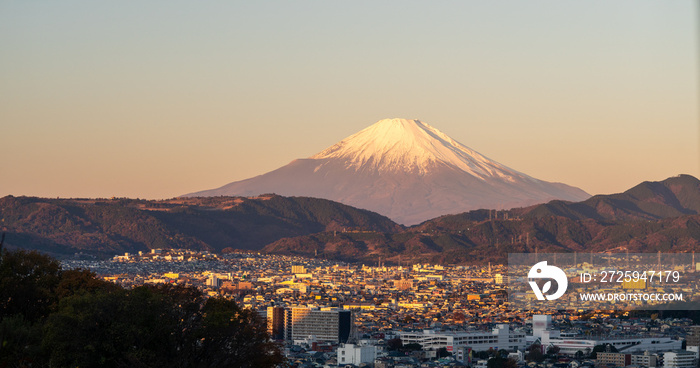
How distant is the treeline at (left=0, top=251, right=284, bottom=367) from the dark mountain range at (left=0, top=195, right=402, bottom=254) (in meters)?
115

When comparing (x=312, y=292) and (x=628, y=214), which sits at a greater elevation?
(x=628, y=214)

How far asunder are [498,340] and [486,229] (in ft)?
324

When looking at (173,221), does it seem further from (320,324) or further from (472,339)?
(472,339)

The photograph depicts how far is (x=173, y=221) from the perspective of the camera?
166 m

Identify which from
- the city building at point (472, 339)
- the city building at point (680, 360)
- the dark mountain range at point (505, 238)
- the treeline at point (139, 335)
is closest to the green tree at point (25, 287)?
the treeline at point (139, 335)

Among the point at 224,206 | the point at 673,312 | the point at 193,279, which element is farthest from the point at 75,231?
the point at 673,312

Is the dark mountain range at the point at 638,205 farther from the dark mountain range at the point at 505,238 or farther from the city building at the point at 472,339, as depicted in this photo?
the city building at the point at 472,339

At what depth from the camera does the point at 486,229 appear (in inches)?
6137

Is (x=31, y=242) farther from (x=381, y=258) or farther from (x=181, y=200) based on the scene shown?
(x=181, y=200)

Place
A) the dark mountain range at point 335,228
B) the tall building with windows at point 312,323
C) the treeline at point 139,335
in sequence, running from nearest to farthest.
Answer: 1. the treeline at point 139,335
2. the tall building with windows at point 312,323
3. the dark mountain range at point 335,228

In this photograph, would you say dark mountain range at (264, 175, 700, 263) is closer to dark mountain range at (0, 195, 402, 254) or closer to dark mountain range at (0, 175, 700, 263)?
dark mountain range at (0, 175, 700, 263)

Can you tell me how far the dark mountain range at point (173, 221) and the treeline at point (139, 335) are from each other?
115 m

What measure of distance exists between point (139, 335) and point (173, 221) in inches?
5565

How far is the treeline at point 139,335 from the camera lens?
2498 centimetres
